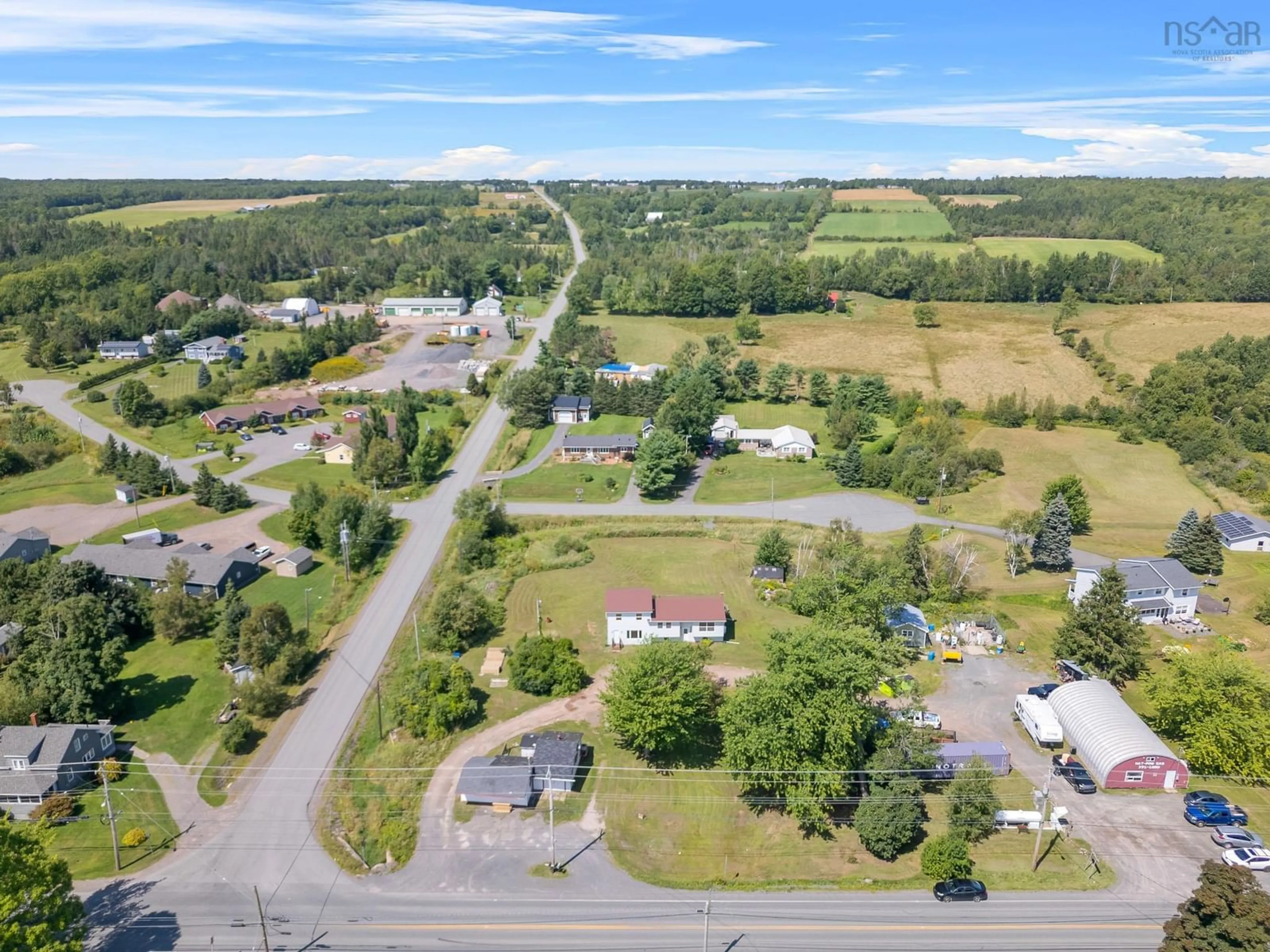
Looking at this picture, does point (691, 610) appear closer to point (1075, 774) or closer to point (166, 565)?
point (1075, 774)

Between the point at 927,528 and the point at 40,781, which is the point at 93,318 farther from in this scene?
the point at 927,528

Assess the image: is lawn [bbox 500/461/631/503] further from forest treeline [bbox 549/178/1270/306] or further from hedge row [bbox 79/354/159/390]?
hedge row [bbox 79/354/159/390]

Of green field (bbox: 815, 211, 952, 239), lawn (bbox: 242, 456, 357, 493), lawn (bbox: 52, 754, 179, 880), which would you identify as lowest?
lawn (bbox: 52, 754, 179, 880)

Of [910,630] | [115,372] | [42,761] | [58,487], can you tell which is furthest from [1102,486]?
[115,372]

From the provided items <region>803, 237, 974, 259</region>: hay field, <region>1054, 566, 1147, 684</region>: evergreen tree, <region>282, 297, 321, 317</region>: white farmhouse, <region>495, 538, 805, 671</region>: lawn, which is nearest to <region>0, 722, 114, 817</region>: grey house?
<region>495, 538, 805, 671</region>: lawn

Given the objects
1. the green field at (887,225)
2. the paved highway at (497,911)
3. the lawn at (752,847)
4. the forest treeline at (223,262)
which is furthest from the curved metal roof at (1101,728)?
the green field at (887,225)

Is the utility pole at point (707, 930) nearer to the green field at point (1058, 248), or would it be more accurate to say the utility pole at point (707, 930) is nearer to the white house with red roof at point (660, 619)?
the white house with red roof at point (660, 619)
